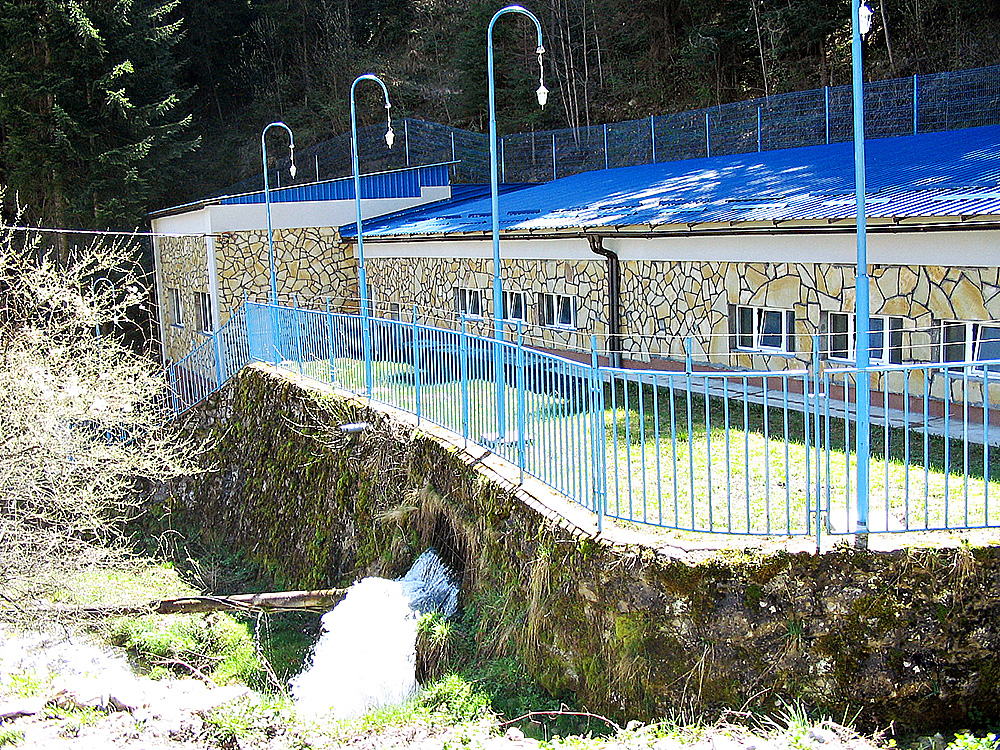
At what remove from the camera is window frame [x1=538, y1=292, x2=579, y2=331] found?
52.1 feet

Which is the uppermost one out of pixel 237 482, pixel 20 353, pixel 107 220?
pixel 107 220

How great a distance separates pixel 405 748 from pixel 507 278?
1222cm

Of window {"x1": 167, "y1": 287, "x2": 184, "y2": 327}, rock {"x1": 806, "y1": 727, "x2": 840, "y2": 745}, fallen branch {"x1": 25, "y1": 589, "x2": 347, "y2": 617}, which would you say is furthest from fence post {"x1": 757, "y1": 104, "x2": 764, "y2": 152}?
rock {"x1": 806, "y1": 727, "x2": 840, "y2": 745}

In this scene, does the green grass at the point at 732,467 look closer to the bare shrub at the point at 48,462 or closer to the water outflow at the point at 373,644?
the water outflow at the point at 373,644

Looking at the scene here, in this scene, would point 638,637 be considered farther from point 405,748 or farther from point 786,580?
point 405,748

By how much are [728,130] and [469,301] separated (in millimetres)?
7800

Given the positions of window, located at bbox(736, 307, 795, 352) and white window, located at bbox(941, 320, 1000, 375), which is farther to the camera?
window, located at bbox(736, 307, 795, 352)

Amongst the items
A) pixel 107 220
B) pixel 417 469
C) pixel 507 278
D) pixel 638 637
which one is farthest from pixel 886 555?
pixel 107 220

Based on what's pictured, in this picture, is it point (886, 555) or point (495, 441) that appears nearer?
point (886, 555)

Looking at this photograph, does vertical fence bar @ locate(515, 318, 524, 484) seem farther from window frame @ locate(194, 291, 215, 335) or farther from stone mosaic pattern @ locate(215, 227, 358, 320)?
window frame @ locate(194, 291, 215, 335)

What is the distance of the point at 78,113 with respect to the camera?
1144 inches

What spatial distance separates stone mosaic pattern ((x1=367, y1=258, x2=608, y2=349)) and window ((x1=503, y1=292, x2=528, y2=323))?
121 millimetres

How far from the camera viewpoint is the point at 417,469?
32.6 feet

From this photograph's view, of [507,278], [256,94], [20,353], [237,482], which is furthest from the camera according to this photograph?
[256,94]
